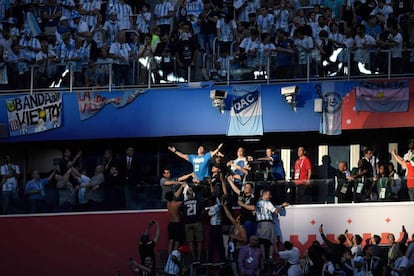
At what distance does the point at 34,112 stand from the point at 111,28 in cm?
276

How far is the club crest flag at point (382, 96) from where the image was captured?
29.9 m

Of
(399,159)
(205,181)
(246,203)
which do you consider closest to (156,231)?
(205,181)

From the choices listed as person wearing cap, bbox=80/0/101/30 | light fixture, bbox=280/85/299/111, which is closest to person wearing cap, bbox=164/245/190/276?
light fixture, bbox=280/85/299/111

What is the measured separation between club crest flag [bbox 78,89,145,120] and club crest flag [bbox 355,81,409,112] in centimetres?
499

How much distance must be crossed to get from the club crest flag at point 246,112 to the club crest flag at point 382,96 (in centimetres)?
222

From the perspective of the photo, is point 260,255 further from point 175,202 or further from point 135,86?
point 135,86

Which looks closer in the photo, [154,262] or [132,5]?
[154,262]

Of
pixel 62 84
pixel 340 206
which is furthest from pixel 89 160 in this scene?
pixel 340 206

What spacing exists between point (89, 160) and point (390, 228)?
25.5 feet

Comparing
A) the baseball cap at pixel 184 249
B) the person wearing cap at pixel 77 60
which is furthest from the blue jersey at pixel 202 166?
the person wearing cap at pixel 77 60

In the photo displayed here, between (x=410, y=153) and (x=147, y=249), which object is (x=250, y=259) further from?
Answer: (x=410, y=153)

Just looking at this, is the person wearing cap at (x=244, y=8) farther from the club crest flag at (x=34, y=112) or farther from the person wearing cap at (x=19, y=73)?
the person wearing cap at (x=19, y=73)

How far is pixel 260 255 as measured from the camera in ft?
88.5

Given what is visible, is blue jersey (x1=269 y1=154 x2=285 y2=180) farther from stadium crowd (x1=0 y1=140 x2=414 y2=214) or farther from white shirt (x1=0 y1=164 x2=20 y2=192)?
white shirt (x1=0 y1=164 x2=20 y2=192)
